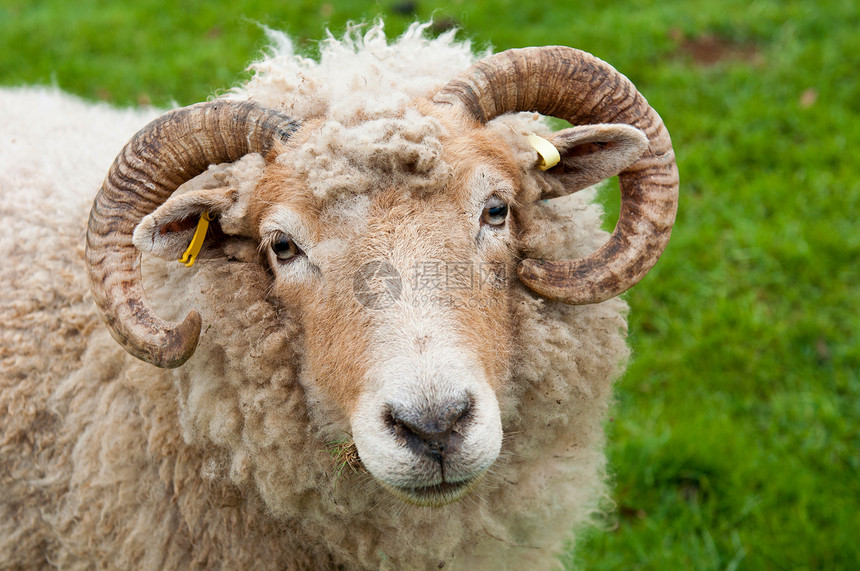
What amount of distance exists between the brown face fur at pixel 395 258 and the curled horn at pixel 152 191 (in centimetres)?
18

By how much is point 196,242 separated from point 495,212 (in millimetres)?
1070

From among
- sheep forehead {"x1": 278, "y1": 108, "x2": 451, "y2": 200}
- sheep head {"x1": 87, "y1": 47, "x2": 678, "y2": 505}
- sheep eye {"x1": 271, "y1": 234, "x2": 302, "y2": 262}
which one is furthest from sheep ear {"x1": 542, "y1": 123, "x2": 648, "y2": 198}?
sheep eye {"x1": 271, "y1": 234, "x2": 302, "y2": 262}

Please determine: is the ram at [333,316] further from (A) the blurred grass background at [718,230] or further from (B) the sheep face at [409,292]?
(A) the blurred grass background at [718,230]

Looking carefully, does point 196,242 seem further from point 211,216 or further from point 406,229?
point 406,229

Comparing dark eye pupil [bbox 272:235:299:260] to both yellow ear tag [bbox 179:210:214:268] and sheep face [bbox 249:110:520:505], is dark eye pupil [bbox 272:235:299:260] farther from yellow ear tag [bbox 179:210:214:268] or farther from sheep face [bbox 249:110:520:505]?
yellow ear tag [bbox 179:210:214:268]

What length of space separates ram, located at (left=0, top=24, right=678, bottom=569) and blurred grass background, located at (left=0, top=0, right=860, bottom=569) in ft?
3.03

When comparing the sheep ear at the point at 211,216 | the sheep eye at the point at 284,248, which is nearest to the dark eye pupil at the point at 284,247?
the sheep eye at the point at 284,248

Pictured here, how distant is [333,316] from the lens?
2473mm

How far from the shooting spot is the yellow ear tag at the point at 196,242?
104 inches

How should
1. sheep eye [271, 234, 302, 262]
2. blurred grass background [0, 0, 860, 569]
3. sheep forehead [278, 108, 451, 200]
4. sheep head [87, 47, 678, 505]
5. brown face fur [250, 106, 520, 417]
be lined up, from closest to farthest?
sheep head [87, 47, 678, 505], brown face fur [250, 106, 520, 417], sheep forehead [278, 108, 451, 200], sheep eye [271, 234, 302, 262], blurred grass background [0, 0, 860, 569]

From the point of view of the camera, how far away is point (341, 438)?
2.58 metres

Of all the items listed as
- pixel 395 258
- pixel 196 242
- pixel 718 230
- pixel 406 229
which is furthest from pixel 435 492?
pixel 718 230

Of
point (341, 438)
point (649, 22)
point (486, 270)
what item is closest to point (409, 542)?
point (341, 438)

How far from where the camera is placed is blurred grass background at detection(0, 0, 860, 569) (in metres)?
4.15
